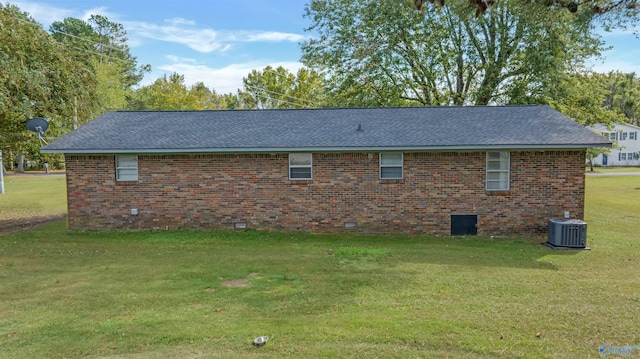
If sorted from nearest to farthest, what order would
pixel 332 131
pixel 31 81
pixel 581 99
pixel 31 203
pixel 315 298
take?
pixel 315 298, pixel 31 81, pixel 332 131, pixel 31 203, pixel 581 99

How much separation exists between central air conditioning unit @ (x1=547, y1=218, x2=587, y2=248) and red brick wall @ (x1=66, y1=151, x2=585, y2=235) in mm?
1295

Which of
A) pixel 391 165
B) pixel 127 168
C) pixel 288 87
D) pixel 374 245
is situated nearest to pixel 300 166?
pixel 391 165

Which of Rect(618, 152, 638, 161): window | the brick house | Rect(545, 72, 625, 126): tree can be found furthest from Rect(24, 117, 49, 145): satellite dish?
Rect(618, 152, 638, 161): window

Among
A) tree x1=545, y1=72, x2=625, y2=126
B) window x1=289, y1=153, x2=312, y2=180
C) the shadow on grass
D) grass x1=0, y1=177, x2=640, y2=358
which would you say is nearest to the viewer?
grass x1=0, y1=177, x2=640, y2=358

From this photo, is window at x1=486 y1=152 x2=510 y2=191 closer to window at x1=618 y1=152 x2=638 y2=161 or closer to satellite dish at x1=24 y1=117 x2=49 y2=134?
satellite dish at x1=24 y1=117 x2=49 y2=134

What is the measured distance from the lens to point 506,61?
829 inches

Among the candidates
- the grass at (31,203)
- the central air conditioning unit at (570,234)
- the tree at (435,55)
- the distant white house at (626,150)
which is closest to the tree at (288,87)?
the tree at (435,55)

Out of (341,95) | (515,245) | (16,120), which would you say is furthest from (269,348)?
(341,95)

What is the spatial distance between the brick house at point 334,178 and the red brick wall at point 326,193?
30 millimetres

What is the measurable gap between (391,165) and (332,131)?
7.18ft

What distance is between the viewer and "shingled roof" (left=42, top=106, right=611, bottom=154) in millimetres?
11258

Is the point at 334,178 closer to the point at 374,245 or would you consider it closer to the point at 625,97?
the point at 374,245

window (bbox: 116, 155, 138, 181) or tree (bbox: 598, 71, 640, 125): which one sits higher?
tree (bbox: 598, 71, 640, 125)

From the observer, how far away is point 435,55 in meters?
22.0
